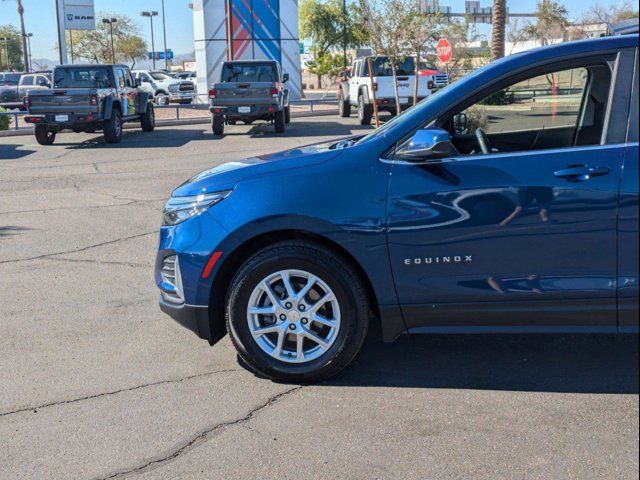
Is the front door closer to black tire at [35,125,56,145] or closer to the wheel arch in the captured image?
the wheel arch

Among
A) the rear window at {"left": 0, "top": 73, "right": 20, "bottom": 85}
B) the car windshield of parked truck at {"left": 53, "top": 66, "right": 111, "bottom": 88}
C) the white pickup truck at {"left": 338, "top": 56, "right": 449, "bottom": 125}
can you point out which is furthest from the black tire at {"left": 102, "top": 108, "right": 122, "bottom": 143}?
the rear window at {"left": 0, "top": 73, "right": 20, "bottom": 85}

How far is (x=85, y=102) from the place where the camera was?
59.2 feet

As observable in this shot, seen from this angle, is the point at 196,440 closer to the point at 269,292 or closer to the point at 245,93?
the point at 269,292

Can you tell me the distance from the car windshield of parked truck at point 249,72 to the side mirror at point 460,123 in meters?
17.3

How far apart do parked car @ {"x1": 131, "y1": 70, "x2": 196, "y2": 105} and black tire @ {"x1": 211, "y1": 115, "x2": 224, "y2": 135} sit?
17.4 m

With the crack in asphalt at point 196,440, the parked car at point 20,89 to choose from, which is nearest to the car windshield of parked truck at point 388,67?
the crack in asphalt at point 196,440

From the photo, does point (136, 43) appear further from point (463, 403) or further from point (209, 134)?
point (463, 403)

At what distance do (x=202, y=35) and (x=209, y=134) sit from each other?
45.0 ft

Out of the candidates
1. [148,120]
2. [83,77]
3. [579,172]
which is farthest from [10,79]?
[579,172]

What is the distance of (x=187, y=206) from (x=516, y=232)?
191 centimetres

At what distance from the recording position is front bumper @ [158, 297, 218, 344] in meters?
4.34

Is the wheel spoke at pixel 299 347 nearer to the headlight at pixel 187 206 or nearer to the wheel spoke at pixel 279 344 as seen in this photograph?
the wheel spoke at pixel 279 344

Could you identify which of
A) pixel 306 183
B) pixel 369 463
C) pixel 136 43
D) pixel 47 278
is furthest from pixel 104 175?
pixel 136 43

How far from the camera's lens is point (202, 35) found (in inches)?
1346
